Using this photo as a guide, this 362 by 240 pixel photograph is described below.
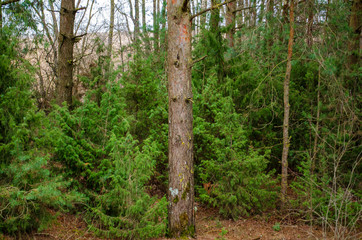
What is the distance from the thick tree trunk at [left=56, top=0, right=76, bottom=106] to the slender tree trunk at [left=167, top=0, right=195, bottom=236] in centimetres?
348

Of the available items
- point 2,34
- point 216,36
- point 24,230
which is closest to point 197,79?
point 216,36

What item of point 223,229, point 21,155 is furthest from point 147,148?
point 223,229

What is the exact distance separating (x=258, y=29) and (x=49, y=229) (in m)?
6.28

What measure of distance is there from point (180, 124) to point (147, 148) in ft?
2.45

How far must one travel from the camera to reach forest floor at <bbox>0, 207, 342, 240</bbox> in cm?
521

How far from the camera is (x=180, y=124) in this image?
534 centimetres

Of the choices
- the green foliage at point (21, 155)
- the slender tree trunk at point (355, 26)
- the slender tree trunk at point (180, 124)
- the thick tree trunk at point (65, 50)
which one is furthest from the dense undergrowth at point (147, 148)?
the thick tree trunk at point (65, 50)

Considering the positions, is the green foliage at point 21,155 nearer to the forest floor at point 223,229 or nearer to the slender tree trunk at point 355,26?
the forest floor at point 223,229

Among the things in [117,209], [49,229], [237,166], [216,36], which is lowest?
[49,229]

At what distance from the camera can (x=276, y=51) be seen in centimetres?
778

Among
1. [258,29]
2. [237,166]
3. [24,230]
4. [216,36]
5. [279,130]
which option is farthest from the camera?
[279,130]

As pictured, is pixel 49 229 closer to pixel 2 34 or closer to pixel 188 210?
pixel 188 210

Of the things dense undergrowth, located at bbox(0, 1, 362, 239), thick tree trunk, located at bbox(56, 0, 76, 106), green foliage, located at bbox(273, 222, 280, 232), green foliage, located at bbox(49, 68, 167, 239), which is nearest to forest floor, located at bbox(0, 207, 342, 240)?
green foliage, located at bbox(273, 222, 280, 232)

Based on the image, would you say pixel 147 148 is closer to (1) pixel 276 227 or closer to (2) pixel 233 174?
(2) pixel 233 174
